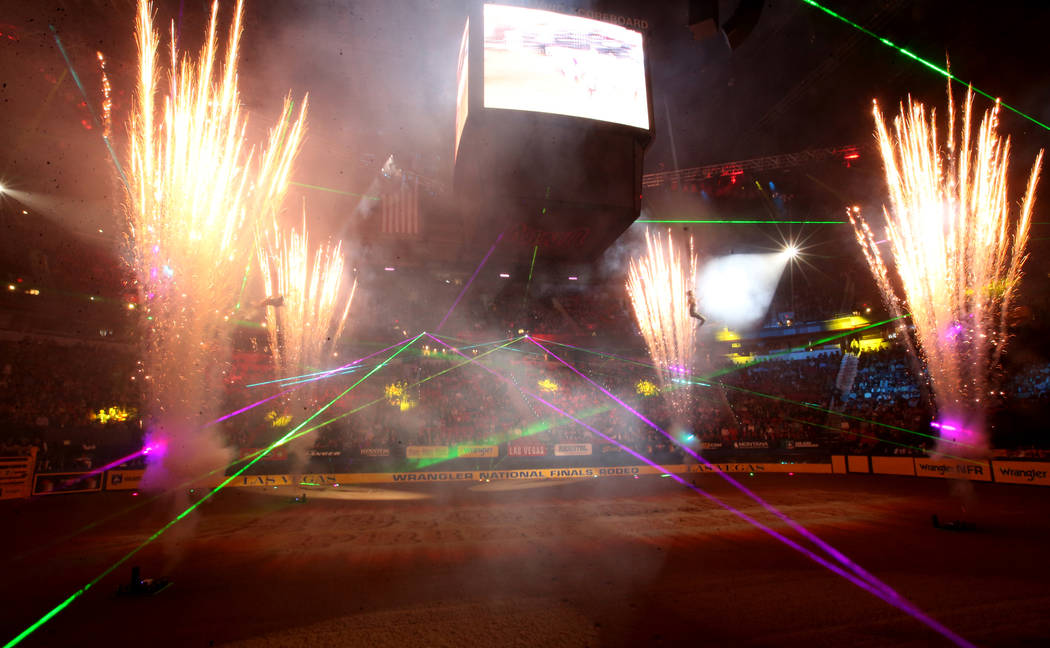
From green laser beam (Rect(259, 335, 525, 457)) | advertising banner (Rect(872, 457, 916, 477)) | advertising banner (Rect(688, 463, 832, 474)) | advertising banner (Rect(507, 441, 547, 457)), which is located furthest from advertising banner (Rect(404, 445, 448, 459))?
advertising banner (Rect(872, 457, 916, 477))

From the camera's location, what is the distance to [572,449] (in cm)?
1755

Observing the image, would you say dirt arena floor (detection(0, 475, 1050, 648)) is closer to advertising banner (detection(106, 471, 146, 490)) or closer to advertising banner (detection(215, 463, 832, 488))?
advertising banner (detection(106, 471, 146, 490))

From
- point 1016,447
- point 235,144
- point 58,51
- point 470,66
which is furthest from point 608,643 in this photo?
point 1016,447

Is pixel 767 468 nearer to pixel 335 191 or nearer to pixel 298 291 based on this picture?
pixel 335 191

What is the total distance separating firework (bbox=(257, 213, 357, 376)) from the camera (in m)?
12.6

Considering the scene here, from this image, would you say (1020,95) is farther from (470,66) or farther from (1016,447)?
(1016,447)

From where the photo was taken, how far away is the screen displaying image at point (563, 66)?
210 inches

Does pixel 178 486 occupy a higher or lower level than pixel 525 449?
higher

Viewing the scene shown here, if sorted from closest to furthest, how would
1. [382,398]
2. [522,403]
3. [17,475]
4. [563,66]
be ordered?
1. [563,66]
2. [17,475]
3. [382,398]
4. [522,403]

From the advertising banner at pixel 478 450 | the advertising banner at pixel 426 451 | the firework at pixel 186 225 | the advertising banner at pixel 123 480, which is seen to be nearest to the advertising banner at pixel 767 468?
the advertising banner at pixel 478 450

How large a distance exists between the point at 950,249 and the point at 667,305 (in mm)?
9036

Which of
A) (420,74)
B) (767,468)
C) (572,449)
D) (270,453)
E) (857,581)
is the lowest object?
(767,468)

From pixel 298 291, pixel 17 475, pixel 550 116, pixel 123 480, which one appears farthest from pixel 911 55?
pixel 17 475

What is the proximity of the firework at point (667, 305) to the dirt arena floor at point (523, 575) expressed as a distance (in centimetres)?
782
